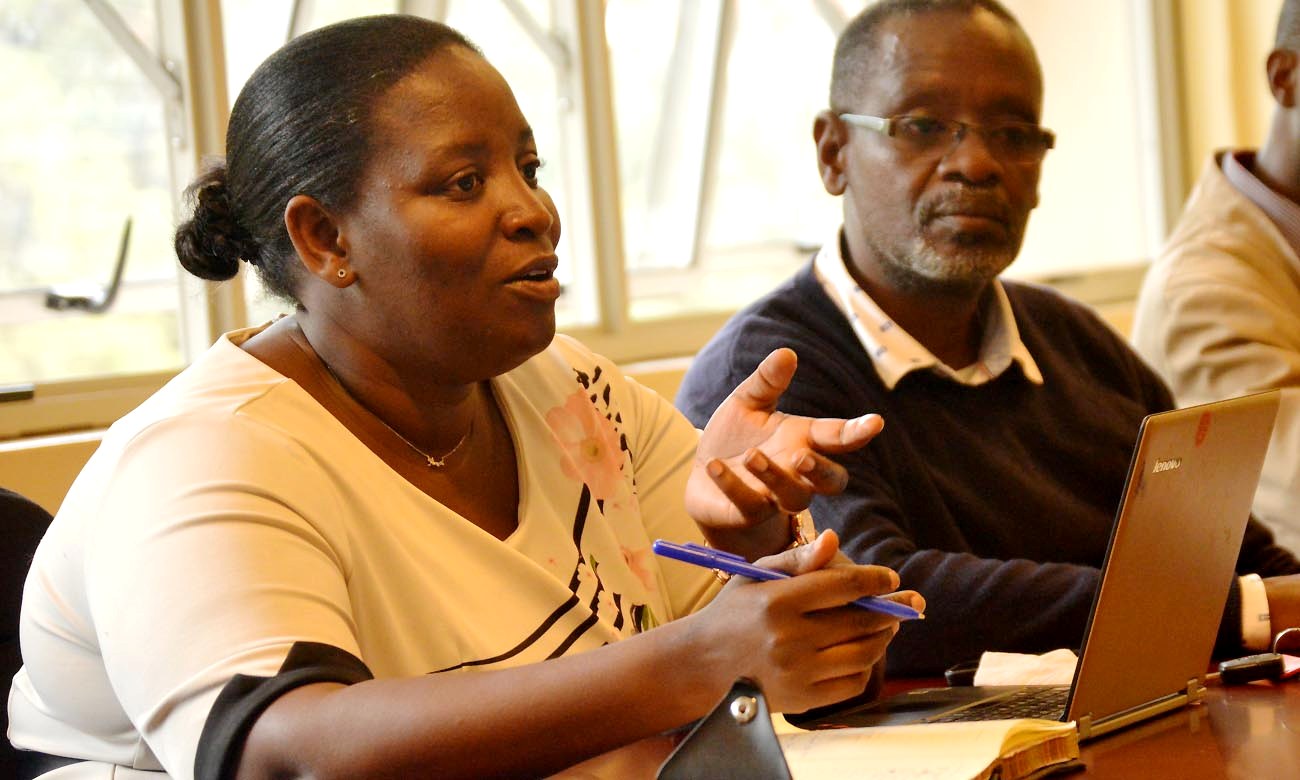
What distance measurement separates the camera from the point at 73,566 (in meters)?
1.38

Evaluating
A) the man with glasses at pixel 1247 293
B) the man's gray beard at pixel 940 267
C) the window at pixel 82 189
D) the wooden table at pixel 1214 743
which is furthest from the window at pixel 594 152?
the man with glasses at pixel 1247 293

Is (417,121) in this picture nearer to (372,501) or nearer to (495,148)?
(495,148)

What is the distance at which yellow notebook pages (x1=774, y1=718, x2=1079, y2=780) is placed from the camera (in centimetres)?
111

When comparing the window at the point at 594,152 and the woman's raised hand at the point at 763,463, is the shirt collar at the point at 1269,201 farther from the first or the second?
the woman's raised hand at the point at 763,463

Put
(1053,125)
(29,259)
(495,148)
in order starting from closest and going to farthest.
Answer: (495,148) < (29,259) < (1053,125)

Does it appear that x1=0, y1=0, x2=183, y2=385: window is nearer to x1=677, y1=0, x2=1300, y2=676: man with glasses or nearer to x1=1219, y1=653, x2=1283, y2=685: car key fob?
x1=677, y1=0, x2=1300, y2=676: man with glasses

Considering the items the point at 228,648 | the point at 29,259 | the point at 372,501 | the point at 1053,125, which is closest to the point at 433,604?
the point at 372,501

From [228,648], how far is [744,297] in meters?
2.94

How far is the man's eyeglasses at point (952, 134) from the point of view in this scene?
2.25m

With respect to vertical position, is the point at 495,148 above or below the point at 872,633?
above

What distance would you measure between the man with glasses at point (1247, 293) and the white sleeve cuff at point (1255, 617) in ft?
3.16

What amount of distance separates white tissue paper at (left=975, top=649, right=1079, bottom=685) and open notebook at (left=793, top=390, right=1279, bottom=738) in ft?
0.23

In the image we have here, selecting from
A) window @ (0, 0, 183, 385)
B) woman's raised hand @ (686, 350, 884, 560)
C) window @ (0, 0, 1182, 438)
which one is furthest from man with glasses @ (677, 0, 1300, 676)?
window @ (0, 0, 183, 385)

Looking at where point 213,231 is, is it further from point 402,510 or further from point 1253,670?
point 1253,670
